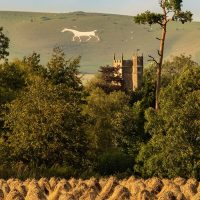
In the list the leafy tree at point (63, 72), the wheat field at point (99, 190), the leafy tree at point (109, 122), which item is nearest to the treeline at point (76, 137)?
the leafy tree at point (109, 122)

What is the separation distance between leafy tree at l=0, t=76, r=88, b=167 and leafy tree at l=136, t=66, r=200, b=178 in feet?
17.4

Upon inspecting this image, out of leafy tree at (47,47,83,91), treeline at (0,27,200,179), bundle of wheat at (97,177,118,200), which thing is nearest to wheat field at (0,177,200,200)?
bundle of wheat at (97,177,118,200)

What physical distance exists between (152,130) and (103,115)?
46.3 metres

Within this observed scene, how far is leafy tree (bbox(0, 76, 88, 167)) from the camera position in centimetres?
5434

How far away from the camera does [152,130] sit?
177ft

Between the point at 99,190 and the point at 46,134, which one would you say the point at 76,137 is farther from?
the point at 99,190

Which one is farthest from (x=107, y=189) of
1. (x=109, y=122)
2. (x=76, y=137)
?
(x=109, y=122)

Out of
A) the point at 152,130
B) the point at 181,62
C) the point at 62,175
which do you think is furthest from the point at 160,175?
the point at 181,62

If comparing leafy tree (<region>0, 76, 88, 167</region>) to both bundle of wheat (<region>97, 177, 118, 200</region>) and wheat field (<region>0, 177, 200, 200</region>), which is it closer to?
wheat field (<region>0, 177, 200, 200</region>)

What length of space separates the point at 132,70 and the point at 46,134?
12608 cm

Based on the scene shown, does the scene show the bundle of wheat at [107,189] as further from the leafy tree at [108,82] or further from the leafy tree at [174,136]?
the leafy tree at [108,82]

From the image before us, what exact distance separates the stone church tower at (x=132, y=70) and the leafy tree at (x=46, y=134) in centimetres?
11989

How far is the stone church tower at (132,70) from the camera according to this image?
176625 mm

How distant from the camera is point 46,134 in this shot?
5441 centimetres
